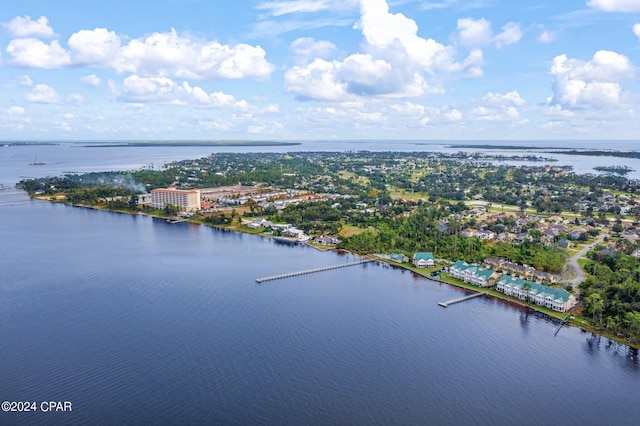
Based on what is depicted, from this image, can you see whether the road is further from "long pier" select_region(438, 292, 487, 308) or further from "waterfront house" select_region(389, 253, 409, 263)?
"waterfront house" select_region(389, 253, 409, 263)

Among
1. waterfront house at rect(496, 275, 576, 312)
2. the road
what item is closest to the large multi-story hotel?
waterfront house at rect(496, 275, 576, 312)

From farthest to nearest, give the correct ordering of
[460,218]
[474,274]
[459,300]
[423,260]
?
[460,218], [423,260], [474,274], [459,300]

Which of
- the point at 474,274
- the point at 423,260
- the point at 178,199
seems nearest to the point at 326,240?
the point at 423,260

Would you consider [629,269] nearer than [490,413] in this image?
No

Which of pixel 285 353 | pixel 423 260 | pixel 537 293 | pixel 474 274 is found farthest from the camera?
pixel 423 260

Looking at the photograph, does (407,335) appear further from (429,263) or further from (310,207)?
(310,207)

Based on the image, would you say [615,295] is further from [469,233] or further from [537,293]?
[469,233]

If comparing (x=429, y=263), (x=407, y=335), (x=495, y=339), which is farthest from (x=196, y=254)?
(x=495, y=339)
